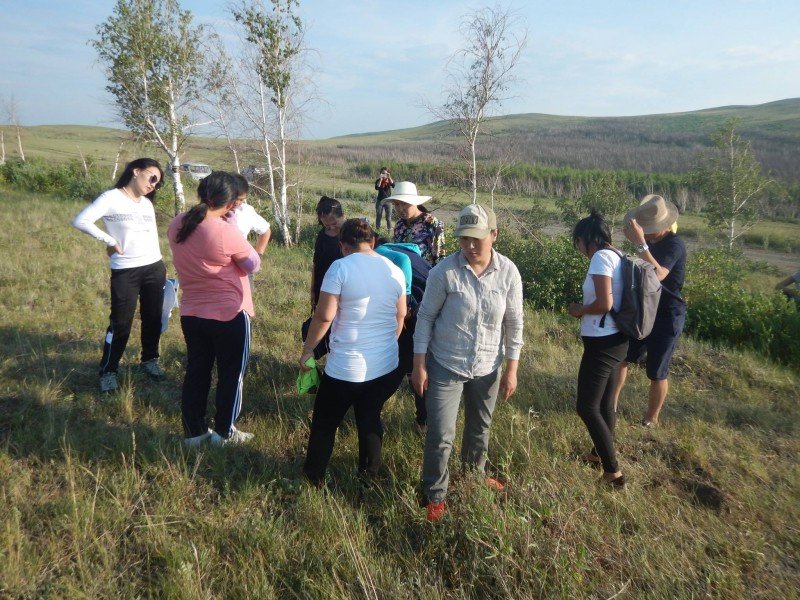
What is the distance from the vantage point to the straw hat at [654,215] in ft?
12.0

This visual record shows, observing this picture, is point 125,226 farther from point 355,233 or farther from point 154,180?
point 355,233

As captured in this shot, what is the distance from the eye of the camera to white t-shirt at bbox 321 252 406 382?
2.72 metres

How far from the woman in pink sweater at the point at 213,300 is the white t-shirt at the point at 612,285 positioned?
6.98 feet

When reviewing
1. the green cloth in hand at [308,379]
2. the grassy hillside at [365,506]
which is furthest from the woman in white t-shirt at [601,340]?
the green cloth in hand at [308,379]

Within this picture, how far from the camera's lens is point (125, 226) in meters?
4.00

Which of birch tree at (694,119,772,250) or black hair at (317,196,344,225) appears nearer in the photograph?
black hair at (317,196,344,225)

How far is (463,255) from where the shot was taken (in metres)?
2.74

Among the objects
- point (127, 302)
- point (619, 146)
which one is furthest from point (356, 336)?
point (619, 146)

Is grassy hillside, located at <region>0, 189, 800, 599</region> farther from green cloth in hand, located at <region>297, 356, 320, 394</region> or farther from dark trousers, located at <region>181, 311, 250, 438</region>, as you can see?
green cloth in hand, located at <region>297, 356, 320, 394</region>

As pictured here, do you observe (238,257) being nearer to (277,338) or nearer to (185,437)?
(185,437)

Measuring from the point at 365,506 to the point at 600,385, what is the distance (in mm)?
1593

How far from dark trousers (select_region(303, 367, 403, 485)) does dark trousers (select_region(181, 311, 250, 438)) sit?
74 cm

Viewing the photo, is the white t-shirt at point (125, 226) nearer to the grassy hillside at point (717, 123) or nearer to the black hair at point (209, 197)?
the black hair at point (209, 197)

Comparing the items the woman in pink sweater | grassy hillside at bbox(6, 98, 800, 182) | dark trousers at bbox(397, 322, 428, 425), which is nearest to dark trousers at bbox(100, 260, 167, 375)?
the woman in pink sweater
